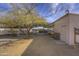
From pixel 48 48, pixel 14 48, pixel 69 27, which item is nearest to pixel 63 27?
pixel 69 27

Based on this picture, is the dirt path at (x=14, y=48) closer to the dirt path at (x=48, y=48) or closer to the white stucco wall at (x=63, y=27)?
the dirt path at (x=48, y=48)

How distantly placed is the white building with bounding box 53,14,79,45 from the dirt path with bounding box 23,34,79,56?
0.13 metres

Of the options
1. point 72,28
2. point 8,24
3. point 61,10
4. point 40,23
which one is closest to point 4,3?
point 8,24

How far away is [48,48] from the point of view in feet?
14.2

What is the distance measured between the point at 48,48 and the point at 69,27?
0.56m

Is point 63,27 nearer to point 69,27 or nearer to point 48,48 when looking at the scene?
point 69,27

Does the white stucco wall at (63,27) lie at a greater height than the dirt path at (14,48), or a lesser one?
greater

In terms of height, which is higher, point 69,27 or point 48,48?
point 69,27

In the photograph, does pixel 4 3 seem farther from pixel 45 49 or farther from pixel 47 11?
pixel 45 49

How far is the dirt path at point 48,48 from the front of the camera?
4285 millimetres

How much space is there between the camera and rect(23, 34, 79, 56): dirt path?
4.29 meters

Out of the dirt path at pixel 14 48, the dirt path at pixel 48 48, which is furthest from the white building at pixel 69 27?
the dirt path at pixel 14 48

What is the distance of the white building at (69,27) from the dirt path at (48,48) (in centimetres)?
13

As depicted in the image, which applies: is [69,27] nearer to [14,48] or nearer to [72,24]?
[72,24]
